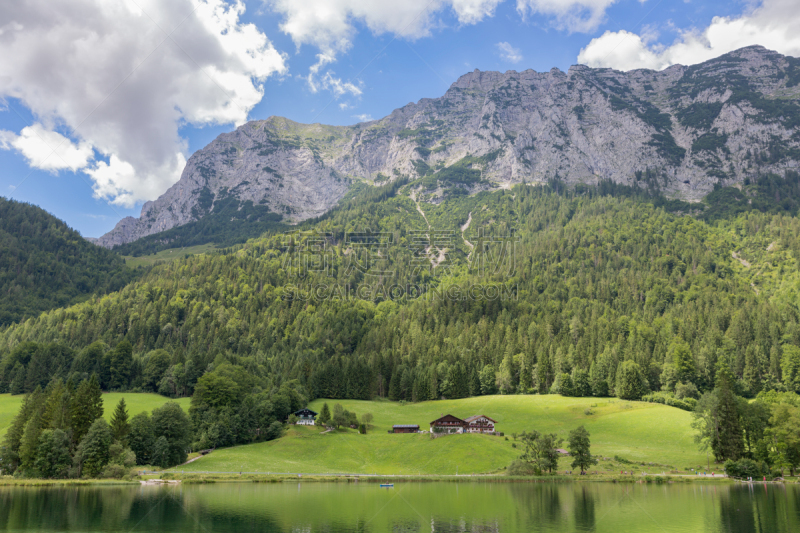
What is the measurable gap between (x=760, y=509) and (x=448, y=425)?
61690mm

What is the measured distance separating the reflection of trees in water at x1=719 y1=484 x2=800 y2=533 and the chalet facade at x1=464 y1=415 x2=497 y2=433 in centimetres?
4769

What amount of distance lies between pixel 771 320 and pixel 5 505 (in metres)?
186

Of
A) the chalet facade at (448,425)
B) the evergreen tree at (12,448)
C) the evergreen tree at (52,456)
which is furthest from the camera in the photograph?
the chalet facade at (448,425)

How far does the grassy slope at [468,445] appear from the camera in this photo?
279 ft

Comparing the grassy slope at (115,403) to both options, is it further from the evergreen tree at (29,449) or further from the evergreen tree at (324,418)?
the evergreen tree at (324,418)

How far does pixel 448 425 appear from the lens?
339ft

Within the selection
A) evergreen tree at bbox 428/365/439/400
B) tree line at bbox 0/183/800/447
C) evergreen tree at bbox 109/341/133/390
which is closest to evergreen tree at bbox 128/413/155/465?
tree line at bbox 0/183/800/447

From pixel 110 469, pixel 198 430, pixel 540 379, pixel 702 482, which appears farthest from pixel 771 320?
pixel 110 469

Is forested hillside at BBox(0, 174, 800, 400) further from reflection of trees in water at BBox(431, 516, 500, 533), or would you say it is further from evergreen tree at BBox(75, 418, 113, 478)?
reflection of trees in water at BBox(431, 516, 500, 533)

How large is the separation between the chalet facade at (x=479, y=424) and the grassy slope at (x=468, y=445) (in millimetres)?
3019

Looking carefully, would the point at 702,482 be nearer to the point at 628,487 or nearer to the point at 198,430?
the point at 628,487

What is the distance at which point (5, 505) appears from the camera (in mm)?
51094

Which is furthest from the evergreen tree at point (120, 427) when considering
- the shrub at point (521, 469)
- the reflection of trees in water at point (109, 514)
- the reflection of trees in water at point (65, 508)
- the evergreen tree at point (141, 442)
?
the shrub at point (521, 469)

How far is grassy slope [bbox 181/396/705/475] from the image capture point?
85125 mm
